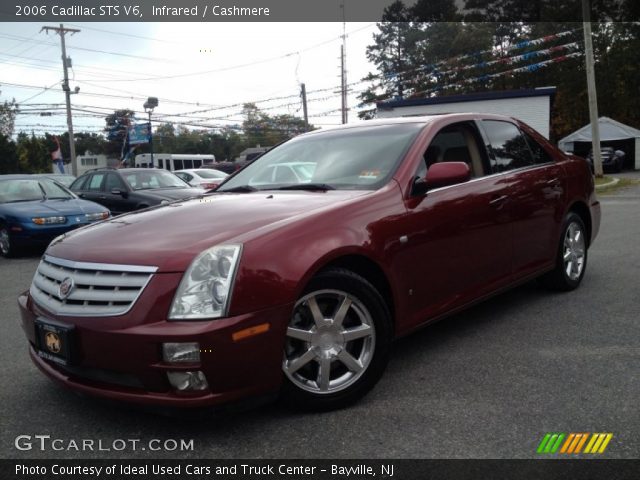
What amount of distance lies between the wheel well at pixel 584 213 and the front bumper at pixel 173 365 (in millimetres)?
3635

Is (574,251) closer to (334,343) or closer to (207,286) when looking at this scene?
(334,343)

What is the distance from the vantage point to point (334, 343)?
9.16 ft

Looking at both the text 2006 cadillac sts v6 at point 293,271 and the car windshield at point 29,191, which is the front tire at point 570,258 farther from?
the car windshield at point 29,191

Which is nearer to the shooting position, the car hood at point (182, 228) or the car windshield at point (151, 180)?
the car hood at point (182, 228)

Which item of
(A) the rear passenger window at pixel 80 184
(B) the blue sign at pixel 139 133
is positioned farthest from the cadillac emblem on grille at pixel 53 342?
(B) the blue sign at pixel 139 133

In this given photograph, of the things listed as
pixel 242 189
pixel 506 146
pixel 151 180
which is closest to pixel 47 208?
pixel 151 180

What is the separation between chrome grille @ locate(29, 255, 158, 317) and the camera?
2438 mm

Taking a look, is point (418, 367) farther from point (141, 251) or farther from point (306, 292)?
point (141, 251)

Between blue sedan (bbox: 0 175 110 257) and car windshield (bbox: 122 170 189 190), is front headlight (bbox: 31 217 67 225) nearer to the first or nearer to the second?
blue sedan (bbox: 0 175 110 257)

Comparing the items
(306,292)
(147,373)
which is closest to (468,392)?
(306,292)

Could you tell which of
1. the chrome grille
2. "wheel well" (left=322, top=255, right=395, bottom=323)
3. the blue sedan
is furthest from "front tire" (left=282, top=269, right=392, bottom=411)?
the blue sedan

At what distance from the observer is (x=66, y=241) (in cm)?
305

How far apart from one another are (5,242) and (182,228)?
7.77 meters

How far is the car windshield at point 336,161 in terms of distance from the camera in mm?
3457
